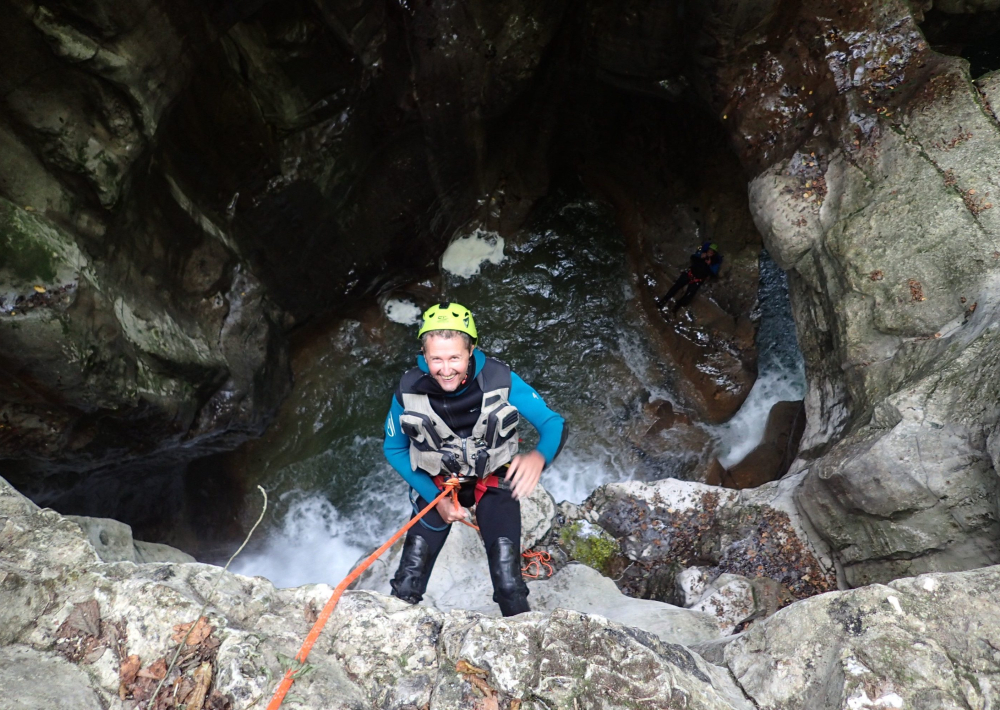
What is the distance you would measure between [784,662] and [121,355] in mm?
4402

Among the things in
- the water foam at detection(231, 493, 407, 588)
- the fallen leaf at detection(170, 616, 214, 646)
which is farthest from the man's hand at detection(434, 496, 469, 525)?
the water foam at detection(231, 493, 407, 588)

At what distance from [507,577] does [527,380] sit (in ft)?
14.3

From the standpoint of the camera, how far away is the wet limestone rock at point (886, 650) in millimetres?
2156

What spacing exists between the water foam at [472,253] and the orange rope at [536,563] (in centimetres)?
425

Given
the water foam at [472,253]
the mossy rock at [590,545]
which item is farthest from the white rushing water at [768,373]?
the water foam at [472,253]

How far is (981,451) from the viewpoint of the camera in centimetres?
337

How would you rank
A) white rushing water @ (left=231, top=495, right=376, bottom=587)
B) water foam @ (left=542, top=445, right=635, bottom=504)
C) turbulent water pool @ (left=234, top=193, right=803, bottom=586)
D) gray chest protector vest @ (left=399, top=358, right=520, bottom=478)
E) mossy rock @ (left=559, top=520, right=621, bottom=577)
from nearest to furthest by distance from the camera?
1. gray chest protector vest @ (left=399, top=358, right=520, bottom=478)
2. mossy rock @ (left=559, top=520, right=621, bottom=577)
3. white rushing water @ (left=231, top=495, right=376, bottom=587)
4. turbulent water pool @ (left=234, top=193, right=803, bottom=586)
5. water foam @ (left=542, top=445, right=635, bottom=504)

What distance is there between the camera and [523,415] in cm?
319

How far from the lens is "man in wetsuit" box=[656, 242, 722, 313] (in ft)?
23.0

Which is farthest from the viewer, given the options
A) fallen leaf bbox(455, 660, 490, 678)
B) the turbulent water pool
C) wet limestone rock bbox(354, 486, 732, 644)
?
the turbulent water pool

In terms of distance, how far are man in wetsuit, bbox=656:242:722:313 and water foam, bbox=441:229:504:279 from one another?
2362mm

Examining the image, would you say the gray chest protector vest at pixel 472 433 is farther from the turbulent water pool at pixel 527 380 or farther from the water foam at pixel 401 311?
the water foam at pixel 401 311

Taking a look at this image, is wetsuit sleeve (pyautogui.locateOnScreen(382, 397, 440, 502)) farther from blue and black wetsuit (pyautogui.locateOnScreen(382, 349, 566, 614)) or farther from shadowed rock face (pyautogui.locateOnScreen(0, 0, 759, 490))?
shadowed rock face (pyautogui.locateOnScreen(0, 0, 759, 490))

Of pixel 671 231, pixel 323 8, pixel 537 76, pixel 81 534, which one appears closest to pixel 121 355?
pixel 81 534
